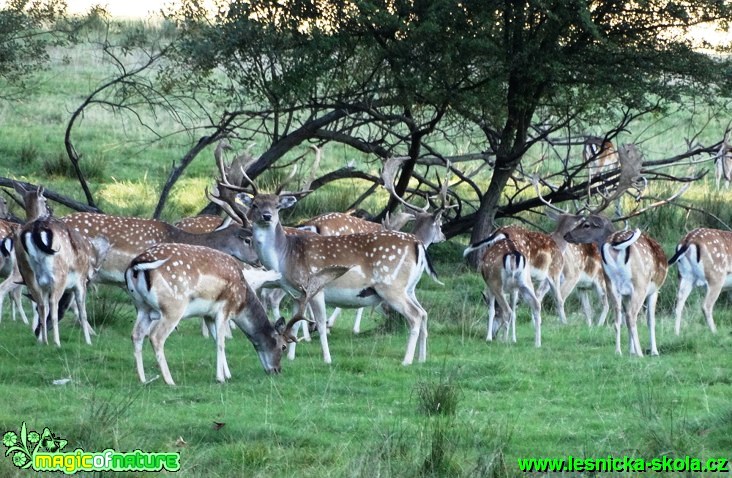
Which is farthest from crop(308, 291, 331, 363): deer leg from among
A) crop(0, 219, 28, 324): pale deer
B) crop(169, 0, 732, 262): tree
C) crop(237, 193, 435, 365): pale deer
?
crop(169, 0, 732, 262): tree

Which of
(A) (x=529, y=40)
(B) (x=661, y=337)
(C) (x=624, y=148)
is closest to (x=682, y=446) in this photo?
(B) (x=661, y=337)

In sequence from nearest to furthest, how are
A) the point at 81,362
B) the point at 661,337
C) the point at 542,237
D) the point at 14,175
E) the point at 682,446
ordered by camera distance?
the point at 682,446 → the point at 81,362 → the point at 661,337 → the point at 542,237 → the point at 14,175

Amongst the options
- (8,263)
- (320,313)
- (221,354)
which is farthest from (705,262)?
(8,263)

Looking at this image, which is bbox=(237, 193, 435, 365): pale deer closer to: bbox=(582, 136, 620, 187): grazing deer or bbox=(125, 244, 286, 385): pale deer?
bbox=(125, 244, 286, 385): pale deer

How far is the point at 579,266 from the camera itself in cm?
1245

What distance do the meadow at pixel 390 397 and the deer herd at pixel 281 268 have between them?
270 millimetres

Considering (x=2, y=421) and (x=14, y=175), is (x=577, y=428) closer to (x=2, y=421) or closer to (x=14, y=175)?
(x=2, y=421)

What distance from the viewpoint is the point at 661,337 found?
10852mm

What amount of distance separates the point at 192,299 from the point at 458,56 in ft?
17.6

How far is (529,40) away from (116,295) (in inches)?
199

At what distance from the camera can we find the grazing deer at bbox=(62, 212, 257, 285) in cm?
1097

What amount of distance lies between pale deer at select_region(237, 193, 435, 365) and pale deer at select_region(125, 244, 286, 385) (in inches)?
28.2

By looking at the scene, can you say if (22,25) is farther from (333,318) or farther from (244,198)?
(333,318)

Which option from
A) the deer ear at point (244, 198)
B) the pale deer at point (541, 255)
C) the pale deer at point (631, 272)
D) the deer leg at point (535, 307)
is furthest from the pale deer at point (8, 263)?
the pale deer at point (631, 272)
